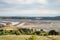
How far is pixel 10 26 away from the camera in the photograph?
1.79 meters

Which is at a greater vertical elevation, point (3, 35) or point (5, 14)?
point (5, 14)

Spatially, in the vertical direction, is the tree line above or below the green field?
above

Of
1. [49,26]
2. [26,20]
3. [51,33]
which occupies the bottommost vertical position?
[51,33]

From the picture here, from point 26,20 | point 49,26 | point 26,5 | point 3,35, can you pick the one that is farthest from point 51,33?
point 3,35

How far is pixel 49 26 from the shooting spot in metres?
1.78

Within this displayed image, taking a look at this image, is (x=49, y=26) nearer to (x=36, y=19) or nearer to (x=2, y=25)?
(x=36, y=19)

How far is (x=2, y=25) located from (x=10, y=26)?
148mm

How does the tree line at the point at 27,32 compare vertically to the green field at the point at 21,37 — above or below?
above

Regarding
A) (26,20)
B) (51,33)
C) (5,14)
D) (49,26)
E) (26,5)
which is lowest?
(51,33)

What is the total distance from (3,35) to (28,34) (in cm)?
41

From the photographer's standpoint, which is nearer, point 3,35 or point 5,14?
point 3,35

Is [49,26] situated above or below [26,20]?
below

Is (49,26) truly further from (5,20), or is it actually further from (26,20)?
(5,20)

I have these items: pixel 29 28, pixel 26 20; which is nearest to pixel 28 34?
pixel 29 28
